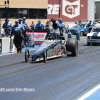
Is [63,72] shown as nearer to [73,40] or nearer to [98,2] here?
[73,40]

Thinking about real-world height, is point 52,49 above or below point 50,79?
above

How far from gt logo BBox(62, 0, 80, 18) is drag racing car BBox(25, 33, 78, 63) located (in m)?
40.5

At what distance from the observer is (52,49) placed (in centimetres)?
1285

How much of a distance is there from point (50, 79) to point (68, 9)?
1850 inches

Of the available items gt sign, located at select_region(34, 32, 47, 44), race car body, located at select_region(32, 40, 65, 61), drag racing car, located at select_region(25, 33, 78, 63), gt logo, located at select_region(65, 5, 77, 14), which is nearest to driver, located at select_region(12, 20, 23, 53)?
drag racing car, located at select_region(25, 33, 78, 63)

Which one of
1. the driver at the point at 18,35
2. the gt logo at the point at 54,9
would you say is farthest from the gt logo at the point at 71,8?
the driver at the point at 18,35

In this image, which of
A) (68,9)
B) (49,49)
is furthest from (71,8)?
(49,49)

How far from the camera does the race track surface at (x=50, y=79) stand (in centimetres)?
689

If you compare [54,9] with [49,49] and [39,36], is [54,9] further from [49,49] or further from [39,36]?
[49,49]

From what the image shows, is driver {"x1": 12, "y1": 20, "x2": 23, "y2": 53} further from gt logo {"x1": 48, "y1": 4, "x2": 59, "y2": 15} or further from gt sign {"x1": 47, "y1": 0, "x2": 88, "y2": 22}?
gt logo {"x1": 48, "y1": 4, "x2": 59, "y2": 15}

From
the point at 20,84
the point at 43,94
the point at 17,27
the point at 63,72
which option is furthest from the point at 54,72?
the point at 17,27

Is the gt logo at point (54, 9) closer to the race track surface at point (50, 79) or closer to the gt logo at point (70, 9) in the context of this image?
the gt logo at point (70, 9)

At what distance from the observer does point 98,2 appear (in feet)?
203

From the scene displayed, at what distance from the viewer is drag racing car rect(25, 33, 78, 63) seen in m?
12.0
